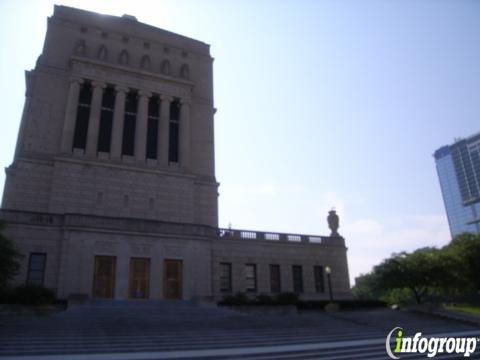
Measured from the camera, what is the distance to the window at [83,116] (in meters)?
37.3

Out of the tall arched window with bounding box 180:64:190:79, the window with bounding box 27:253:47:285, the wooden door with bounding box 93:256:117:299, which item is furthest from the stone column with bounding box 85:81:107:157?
the wooden door with bounding box 93:256:117:299

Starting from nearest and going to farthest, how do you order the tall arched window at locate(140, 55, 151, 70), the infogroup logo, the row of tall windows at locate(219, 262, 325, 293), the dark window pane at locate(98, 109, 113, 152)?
the infogroup logo → the row of tall windows at locate(219, 262, 325, 293) → the dark window pane at locate(98, 109, 113, 152) → the tall arched window at locate(140, 55, 151, 70)

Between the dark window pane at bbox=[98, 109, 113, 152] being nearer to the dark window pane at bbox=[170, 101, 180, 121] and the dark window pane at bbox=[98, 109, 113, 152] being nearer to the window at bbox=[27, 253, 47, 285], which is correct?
the dark window pane at bbox=[170, 101, 180, 121]

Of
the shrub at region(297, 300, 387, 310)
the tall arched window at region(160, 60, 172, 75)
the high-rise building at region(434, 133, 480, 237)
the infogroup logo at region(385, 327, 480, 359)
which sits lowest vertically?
the infogroup logo at region(385, 327, 480, 359)

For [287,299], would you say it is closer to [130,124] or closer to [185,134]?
[185,134]

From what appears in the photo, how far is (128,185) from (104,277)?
9.64 meters

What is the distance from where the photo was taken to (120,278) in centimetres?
2941

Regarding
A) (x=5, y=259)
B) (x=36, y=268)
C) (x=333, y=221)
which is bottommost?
(x=5, y=259)

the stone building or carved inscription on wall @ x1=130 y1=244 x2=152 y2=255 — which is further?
carved inscription on wall @ x1=130 y1=244 x2=152 y2=255

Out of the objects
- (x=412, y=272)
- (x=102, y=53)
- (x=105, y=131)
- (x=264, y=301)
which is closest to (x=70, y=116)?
(x=105, y=131)

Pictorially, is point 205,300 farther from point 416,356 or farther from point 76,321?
point 416,356

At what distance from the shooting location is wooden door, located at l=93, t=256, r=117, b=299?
1136 inches

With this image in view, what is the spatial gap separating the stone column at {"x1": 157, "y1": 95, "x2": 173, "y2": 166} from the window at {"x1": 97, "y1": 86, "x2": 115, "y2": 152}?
15.6 feet

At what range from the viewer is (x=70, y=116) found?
A: 122 ft
